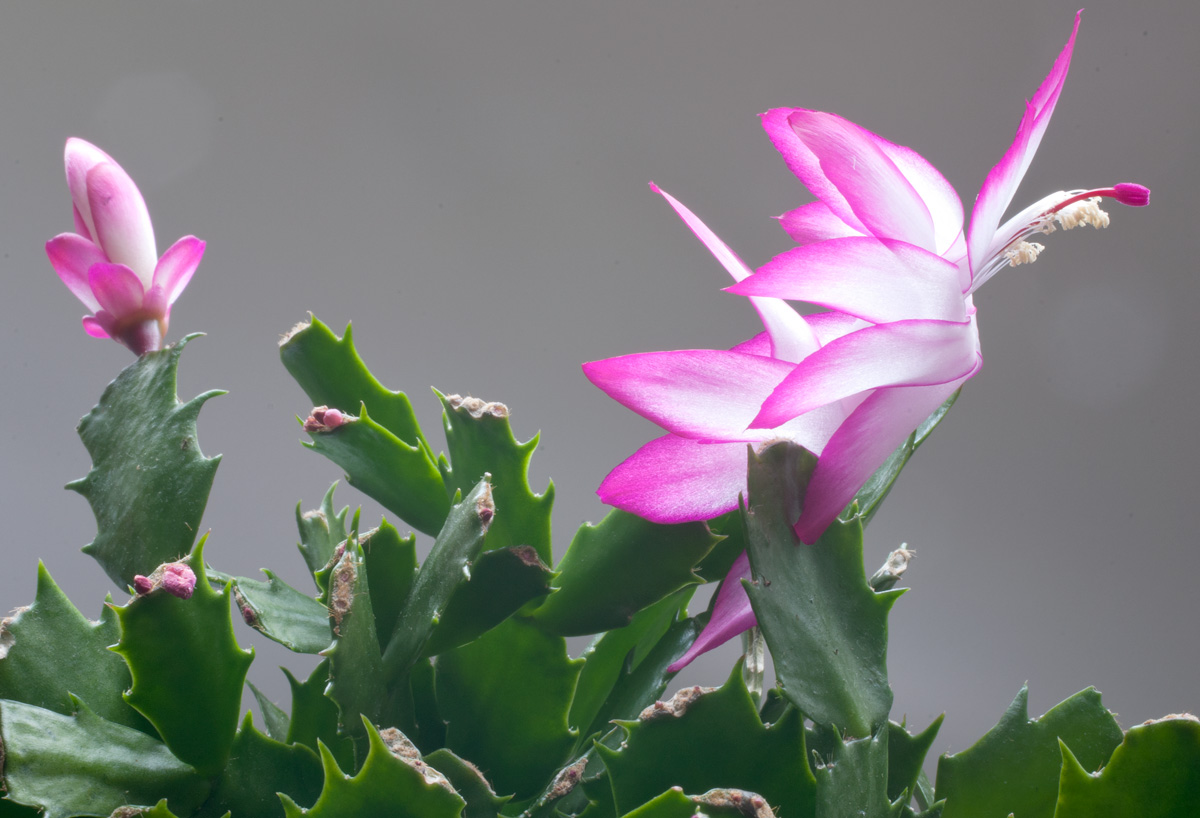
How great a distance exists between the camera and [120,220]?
Answer: 1.34ft

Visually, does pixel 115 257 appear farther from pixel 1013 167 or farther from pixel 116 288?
pixel 1013 167

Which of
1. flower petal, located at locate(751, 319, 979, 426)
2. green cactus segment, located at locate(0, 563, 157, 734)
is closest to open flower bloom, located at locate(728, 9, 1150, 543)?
flower petal, located at locate(751, 319, 979, 426)

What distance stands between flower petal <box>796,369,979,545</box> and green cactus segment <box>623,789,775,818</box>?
0.34ft

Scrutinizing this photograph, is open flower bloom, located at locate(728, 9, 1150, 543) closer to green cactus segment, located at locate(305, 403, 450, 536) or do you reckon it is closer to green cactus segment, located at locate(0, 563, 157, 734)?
green cactus segment, located at locate(305, 403, 450, 536)

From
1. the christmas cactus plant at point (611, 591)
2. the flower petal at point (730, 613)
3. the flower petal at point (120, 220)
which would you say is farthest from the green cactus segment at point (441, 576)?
the flower petal at point (120, 220)

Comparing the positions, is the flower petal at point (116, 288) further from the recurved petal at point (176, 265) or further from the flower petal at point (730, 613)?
the flower petal at point (730, 613)

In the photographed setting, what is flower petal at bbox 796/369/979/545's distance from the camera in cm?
29

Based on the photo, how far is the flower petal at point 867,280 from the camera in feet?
0.90

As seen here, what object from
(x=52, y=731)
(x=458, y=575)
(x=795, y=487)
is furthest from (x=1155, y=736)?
(x=52, y=731)

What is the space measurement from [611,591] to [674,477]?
111mm

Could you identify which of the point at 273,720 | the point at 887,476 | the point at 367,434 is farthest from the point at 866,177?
the point at 273,720

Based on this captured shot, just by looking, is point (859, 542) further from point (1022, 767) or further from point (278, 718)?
point (278, 718)

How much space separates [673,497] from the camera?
33cm

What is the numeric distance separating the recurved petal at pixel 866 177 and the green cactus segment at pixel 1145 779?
0.18 m
